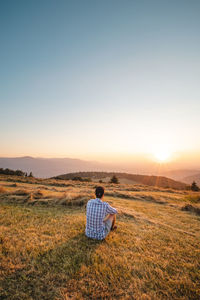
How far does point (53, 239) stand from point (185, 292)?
3459 millimetres

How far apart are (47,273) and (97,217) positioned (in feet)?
5.75

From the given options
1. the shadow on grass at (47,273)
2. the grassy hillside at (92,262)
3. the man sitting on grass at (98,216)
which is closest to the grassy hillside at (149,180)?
the grassy hillside at (92,262)

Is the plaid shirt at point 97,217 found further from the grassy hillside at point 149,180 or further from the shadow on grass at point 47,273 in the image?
the grassy hillside at point 149,180

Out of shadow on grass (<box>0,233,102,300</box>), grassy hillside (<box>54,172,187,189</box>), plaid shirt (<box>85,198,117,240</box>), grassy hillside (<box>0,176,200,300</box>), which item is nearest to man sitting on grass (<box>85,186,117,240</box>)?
plaid shirt (<box>85,198,117,240</box>)

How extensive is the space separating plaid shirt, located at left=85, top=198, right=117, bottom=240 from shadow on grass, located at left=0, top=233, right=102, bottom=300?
1.36ft

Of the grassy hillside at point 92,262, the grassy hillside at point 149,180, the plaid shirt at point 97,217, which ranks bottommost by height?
the grassy hillside at point 149,180

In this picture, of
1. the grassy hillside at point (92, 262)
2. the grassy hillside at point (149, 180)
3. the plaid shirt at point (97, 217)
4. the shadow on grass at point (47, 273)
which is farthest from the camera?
the grassy hillside at point (149, 180)

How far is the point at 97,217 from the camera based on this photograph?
4367 millimetres

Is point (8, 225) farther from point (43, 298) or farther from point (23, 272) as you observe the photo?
point (43, 298)

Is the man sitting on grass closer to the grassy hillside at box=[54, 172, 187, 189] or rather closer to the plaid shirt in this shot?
the plaid shirt

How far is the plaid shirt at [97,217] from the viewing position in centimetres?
437

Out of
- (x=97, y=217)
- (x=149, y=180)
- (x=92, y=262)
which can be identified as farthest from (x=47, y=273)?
(x=149, y=180)

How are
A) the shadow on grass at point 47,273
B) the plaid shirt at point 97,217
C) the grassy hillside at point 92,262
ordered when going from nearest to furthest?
1. the shadow on grass at point 47,273
2. the grassy hillside at point 92,262
3. the plaid shirt at point 97,217

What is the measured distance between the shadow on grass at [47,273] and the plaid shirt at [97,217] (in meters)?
0.41
